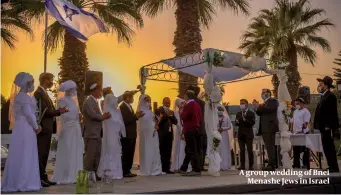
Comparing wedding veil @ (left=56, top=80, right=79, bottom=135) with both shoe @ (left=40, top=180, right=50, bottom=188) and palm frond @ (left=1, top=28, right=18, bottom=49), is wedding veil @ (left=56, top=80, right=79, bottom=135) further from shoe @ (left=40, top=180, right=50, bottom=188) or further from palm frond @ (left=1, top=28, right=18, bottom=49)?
palm frond @ (left=1, top=28, right=18, bottom=49)

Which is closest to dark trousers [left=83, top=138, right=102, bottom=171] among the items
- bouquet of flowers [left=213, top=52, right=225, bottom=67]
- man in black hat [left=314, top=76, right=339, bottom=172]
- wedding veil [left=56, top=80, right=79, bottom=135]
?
wedding veil [left=56, top=80, right=79, bottom=135]

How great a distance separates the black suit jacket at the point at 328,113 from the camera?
28.9 ft

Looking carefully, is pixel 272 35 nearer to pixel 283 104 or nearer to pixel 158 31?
pixel 158 31

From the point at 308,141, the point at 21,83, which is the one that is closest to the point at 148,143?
the point at 308,141

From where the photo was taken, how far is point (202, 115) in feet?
31.5

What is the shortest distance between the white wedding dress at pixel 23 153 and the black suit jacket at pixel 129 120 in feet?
9.31

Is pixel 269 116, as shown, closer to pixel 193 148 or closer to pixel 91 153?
pixel 193 148

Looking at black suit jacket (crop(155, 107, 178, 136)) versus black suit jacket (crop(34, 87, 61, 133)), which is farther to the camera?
black suit jacket (crop(155, 107, 178, 136))

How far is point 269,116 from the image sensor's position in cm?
1000

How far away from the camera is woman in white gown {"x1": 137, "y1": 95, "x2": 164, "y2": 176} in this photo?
9.82 metres

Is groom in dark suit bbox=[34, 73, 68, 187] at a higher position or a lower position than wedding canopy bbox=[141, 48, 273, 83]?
lower

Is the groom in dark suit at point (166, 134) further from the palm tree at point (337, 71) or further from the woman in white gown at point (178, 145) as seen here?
the palm tree at point (337, 71)

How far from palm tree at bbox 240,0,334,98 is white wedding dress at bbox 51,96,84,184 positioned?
13892mm

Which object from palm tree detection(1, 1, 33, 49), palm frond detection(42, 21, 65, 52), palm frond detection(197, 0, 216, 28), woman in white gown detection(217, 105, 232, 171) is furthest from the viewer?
palm frond detection(197, 0, 216, 28)
